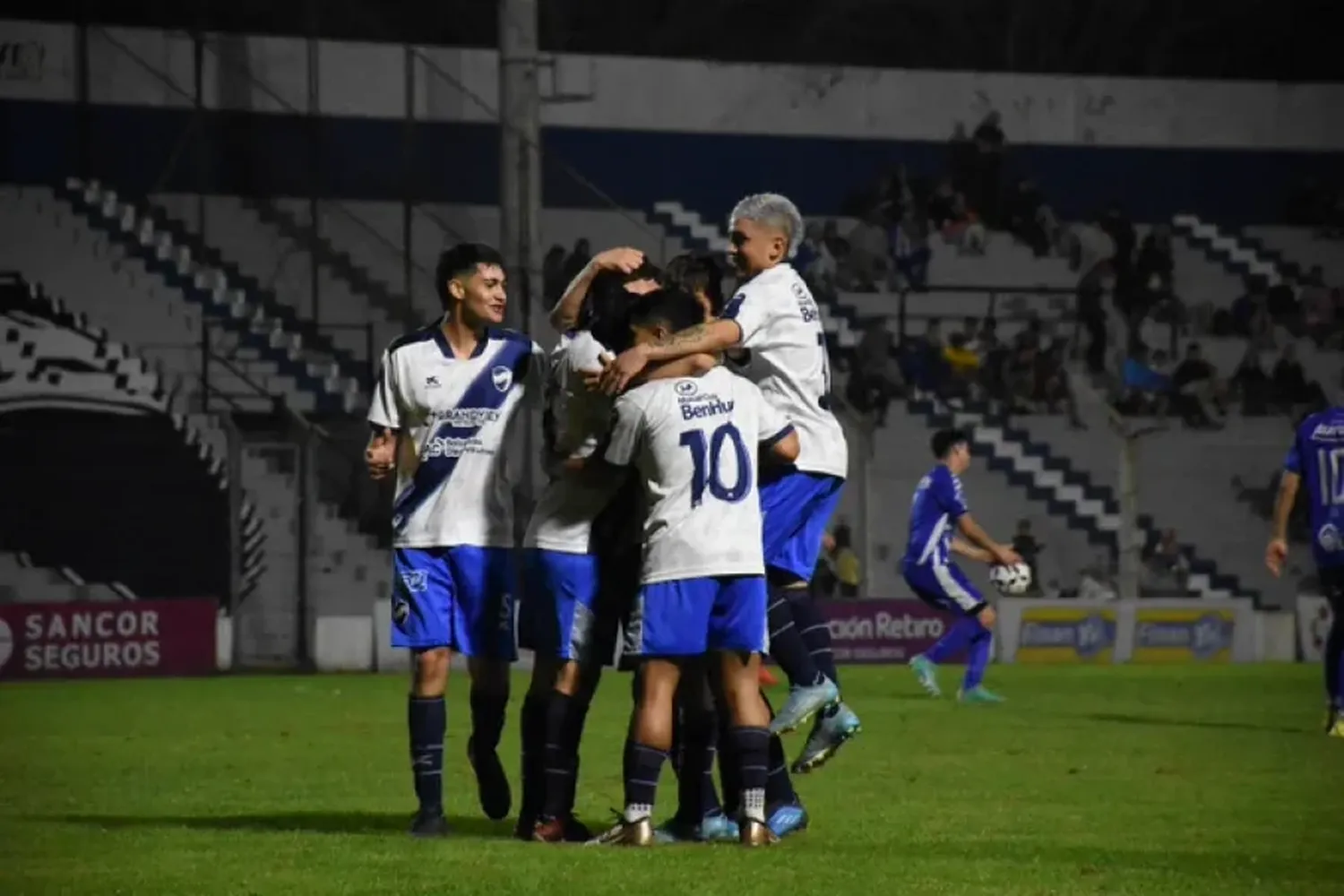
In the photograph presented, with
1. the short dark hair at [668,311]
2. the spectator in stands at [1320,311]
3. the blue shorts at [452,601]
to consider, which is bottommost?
the blue shorts at [452,601]

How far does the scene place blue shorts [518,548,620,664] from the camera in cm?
917

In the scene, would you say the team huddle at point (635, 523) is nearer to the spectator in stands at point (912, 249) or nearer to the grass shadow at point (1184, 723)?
the grass shadow at point (1184, 723)

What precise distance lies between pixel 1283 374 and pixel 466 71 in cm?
1218

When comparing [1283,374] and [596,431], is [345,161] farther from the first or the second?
[596,431]

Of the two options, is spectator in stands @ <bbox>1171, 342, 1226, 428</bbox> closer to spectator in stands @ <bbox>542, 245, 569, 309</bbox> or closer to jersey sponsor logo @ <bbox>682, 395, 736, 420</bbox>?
spectator in stands @ <bbox>542, 245, 569, 309</bbox>

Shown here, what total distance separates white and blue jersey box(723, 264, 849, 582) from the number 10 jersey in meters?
0.66

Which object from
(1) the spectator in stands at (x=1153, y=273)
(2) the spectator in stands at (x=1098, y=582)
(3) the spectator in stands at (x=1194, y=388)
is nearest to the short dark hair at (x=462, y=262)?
(2) the spectator in stands at (x=1098, y=582)

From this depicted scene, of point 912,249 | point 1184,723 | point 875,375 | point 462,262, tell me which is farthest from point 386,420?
point 912,249

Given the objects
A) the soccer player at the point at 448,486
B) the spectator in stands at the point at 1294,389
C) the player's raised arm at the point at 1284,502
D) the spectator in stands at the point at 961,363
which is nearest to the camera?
the soccer player at the point at 448,486

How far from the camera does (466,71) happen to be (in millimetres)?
33812

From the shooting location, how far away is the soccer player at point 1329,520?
16.8m

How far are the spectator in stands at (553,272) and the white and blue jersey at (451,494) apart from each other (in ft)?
77.5

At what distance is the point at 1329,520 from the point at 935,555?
4779 mm

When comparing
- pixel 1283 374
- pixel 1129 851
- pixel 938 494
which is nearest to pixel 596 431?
pixel 1129 851
